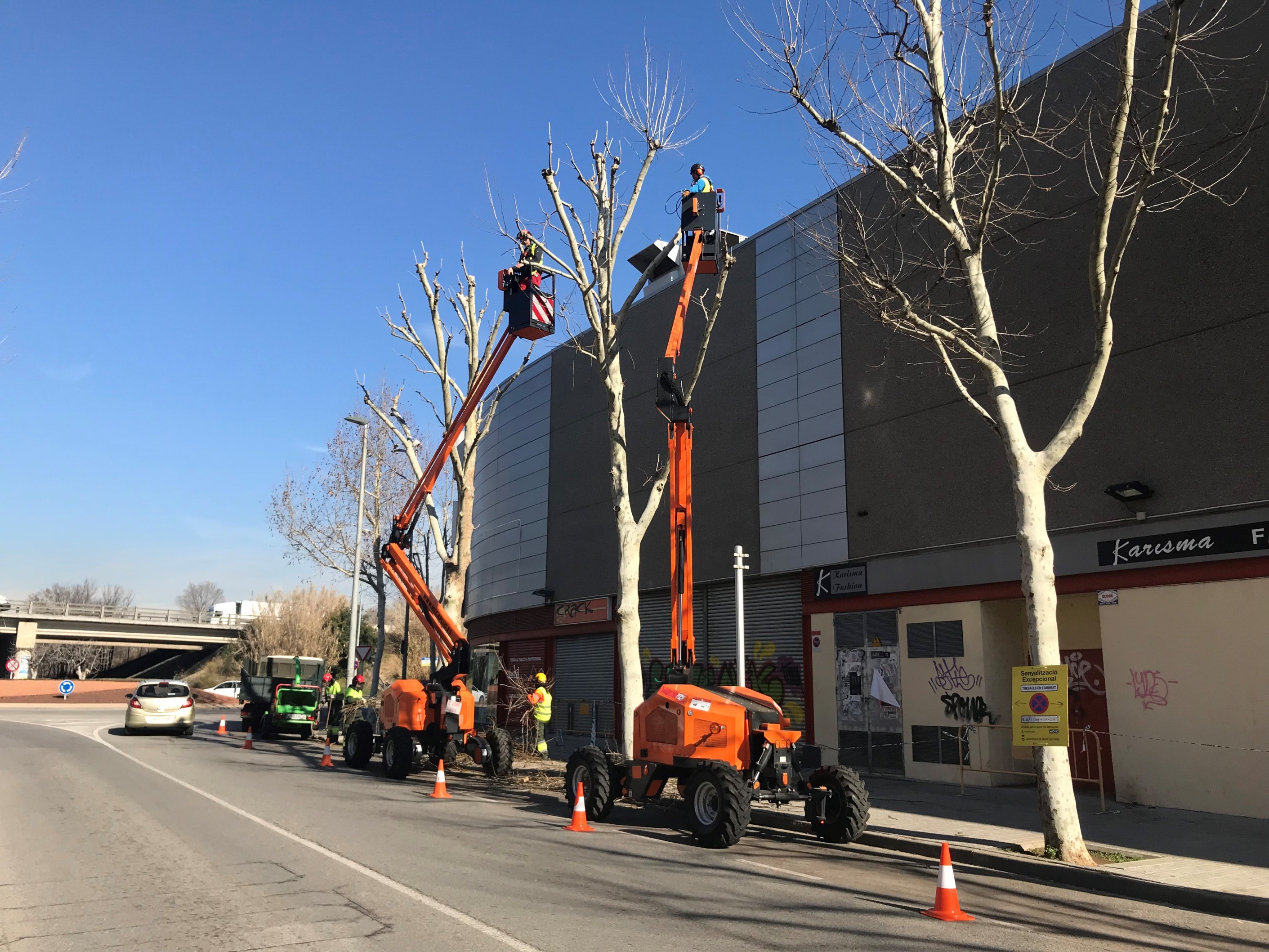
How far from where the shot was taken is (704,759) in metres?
11.0

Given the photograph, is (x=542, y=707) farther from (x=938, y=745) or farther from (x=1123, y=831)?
(x=1123, y=831)

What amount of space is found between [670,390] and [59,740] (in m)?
19.7

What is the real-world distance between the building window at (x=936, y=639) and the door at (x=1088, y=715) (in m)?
1.67

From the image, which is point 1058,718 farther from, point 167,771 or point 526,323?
point 167,771

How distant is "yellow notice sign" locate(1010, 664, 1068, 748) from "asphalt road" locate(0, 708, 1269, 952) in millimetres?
1422

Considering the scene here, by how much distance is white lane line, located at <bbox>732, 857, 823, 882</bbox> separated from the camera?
28.1 ft

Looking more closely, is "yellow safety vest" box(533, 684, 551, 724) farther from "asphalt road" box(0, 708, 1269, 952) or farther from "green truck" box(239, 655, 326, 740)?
"green truck" box(239, 655, 326, 740)

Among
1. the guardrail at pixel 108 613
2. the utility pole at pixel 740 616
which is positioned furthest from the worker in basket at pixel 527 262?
the guardrail at pixel 108 613

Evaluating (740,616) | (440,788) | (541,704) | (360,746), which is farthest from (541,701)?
(740,616)

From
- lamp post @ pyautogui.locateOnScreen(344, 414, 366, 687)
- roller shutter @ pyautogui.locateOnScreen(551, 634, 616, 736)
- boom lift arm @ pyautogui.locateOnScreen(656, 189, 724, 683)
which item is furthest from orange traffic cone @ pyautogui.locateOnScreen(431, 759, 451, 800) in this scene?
lamp post @ pyautogui.locateOnScreen(344, 414, 366, 687)

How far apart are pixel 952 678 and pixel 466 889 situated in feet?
36.8

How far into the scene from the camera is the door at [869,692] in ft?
57.0

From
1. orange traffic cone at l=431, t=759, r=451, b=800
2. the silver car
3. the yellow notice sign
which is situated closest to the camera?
the yellow notice sign

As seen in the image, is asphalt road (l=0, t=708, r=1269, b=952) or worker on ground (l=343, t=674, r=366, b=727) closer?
asphalt road (l=0, t=708, r=1269, b=952)
